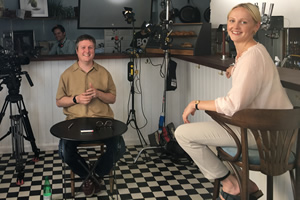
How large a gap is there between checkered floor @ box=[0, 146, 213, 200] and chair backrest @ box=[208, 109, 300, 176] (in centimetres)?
160

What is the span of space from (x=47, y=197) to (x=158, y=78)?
2.26 metres

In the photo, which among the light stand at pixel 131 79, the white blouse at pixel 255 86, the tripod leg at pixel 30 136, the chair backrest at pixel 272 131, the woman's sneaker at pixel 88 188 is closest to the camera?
the chair backrest at pixel 272 131

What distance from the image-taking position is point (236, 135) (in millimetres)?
2455

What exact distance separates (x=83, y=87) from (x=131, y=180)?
98 centimetres

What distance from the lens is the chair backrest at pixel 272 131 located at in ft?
7.22

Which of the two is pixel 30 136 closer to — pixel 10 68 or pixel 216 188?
pixel 10 68

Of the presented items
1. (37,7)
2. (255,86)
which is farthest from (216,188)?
(37,7)

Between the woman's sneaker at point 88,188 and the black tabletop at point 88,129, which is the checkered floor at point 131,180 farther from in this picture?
the black tabletop at point 88,129

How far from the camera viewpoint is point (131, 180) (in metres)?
4.24

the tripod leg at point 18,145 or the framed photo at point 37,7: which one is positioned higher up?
the framed photo at point 37,7

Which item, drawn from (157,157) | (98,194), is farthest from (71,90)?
(157,157)

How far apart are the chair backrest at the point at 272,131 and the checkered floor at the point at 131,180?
160cm

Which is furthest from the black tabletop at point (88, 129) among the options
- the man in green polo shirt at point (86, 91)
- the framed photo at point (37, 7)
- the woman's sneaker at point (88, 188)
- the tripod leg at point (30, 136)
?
the framed photo at point (37, 7)

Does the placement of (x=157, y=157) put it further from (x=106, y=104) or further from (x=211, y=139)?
(x=211, y=139)
